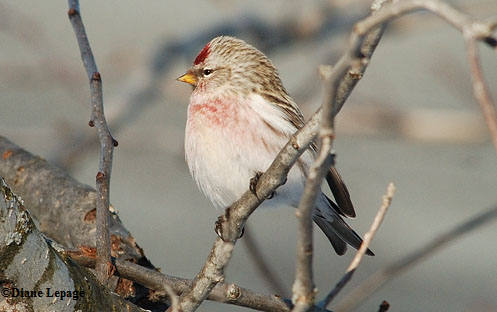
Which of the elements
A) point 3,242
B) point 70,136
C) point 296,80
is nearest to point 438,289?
point 296,80

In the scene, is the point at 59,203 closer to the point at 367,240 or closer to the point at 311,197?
the point at 367,240

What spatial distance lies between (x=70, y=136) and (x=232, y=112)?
219cm

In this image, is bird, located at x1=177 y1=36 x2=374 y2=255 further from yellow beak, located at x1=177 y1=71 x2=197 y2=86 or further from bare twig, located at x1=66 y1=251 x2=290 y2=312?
bare twig, located at x1=66 y1=251 x2=290 y2=312

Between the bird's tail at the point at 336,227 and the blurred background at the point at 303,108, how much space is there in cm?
103

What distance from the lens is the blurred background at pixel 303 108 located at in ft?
15.8

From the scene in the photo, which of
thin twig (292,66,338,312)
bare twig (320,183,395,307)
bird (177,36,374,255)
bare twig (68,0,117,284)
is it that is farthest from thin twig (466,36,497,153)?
bird (177,36,374,255)

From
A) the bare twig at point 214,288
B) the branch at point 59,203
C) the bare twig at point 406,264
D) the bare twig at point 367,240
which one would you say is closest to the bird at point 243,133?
the branch at point 59,203

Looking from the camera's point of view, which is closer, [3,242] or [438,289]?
[3,242]

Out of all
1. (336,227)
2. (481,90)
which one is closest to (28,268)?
(481,90)

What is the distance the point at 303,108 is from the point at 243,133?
221 centimetres

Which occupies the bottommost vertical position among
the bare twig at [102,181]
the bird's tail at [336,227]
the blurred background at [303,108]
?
the bare twig at [102,181]

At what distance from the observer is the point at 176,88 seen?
16.9 ft

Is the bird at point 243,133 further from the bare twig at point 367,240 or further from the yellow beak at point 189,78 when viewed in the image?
the bare twig at point 367,240

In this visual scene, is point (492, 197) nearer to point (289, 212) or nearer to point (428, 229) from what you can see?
point (428, 229)
